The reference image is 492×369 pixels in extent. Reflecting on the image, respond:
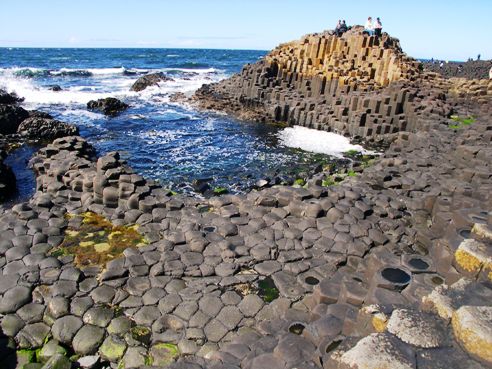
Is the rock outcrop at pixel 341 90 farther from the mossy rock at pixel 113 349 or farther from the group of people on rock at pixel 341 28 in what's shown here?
the mossy rock at pixel 113 349

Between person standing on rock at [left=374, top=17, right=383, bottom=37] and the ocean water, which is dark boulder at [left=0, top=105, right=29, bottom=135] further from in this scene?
person standing on rock at [left=374, top=17, right=383, bottom=37]

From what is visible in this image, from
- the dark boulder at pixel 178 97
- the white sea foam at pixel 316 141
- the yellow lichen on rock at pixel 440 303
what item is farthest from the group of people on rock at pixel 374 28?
the yellow lichen on rock at pixel 440 303

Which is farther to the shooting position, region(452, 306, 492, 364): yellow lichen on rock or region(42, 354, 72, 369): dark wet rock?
region(42, 354, 72, 369): dark wet rock

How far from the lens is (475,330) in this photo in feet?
10.8

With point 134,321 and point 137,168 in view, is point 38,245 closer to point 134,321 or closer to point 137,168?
point 134,321

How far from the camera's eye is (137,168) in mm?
16844

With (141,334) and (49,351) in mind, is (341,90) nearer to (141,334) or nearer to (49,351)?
(141,334)

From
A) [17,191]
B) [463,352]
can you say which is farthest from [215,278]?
[17,191]

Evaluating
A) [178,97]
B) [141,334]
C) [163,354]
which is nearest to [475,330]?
[163,354]

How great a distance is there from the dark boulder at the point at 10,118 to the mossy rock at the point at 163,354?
19.9 m

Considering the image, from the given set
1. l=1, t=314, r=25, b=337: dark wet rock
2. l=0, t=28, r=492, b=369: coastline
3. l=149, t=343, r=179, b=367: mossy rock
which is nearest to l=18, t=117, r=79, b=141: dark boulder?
l=0, t=28, r=492, b=369: coastline

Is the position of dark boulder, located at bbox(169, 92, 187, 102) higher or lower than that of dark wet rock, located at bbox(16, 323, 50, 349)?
higher

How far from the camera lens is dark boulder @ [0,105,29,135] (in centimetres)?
2095

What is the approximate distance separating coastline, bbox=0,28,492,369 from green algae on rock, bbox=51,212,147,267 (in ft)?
0.61
